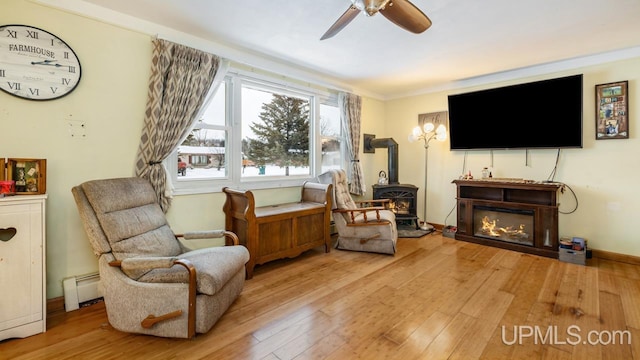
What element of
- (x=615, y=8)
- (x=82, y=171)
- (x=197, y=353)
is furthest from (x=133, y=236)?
(x=615, y=8)

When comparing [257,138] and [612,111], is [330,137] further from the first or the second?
[612,111]

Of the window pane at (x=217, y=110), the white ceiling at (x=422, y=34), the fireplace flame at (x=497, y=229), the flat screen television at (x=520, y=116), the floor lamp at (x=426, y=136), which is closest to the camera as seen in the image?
the white ceiling at (x=422, y=34)

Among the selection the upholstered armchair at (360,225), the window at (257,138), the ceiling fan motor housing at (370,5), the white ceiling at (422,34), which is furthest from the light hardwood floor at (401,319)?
the white ceiling at (422,34)

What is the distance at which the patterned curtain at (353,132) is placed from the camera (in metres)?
4.70

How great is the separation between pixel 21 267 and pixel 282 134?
2.87m

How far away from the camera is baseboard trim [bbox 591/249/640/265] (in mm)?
3332

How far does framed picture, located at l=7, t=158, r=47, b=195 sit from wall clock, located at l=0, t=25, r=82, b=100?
53cm

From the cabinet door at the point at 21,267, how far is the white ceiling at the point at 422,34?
5.86 ft

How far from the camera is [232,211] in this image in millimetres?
3227

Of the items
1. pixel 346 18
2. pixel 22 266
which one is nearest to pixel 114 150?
pixel 22 266

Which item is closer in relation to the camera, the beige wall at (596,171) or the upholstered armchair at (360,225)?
the beige wall at (596,171)

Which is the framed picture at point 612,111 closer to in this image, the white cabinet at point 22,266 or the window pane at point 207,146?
the window pane at point 207,146

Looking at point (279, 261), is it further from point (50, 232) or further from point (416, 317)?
point (50, 232)

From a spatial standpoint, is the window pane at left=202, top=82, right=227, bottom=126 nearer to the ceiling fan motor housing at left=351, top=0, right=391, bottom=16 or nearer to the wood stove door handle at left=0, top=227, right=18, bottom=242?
the wood stove door handle at left=0, top=227, right=18, bottom=242
